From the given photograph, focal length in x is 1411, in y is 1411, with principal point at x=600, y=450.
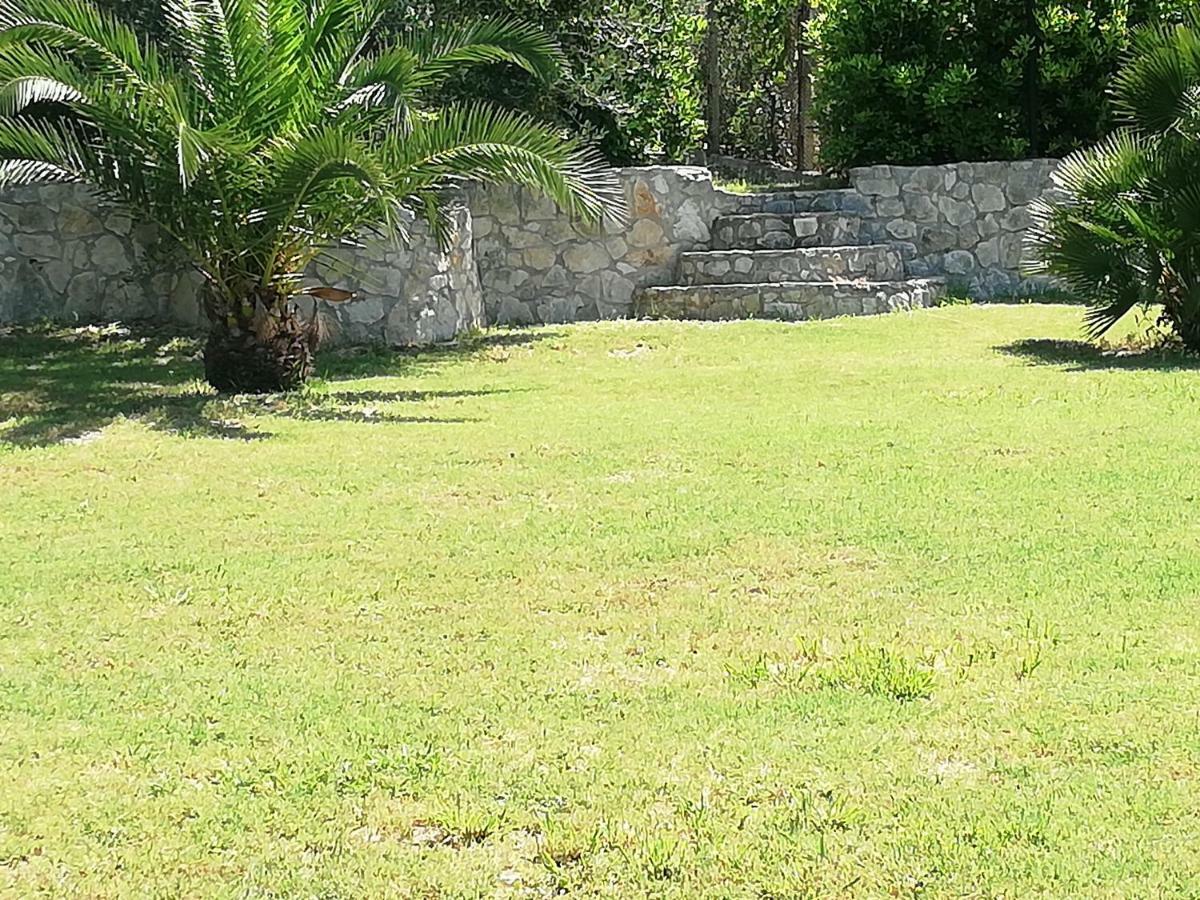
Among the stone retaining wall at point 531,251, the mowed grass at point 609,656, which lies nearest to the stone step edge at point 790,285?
the stone retaining wall at point 531,251

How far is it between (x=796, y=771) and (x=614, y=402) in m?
6.03

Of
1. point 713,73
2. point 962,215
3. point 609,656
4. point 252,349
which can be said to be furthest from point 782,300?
point 609,656

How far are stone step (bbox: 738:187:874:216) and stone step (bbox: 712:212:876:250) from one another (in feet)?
1.32

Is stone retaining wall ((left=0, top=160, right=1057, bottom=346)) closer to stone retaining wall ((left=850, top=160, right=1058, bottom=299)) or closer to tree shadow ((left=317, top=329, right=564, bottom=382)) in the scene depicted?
stone retaining wall ((left=850, top=160, right=1058, bottom=299))

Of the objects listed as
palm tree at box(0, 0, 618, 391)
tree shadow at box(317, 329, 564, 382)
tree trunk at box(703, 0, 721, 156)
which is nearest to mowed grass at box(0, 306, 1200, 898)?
palm tree at box(0, 0, 618, 391)

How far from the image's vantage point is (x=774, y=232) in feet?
49.9

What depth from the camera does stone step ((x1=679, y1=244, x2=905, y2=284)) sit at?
14508 millimetres

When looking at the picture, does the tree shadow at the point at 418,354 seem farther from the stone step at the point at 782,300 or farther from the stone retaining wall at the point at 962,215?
the stone retaining wall at the point at 962,215

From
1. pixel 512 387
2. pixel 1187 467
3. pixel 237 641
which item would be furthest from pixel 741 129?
pixel 237 641

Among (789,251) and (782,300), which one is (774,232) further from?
(782,300)

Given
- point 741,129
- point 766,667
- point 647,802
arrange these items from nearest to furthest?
1. point 647,802
2. point 766,667
3. point 741,129

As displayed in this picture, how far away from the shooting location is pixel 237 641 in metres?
4.47

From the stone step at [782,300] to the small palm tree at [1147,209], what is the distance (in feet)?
10.0

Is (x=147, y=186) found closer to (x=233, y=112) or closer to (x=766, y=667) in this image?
(x=233, y=112)
